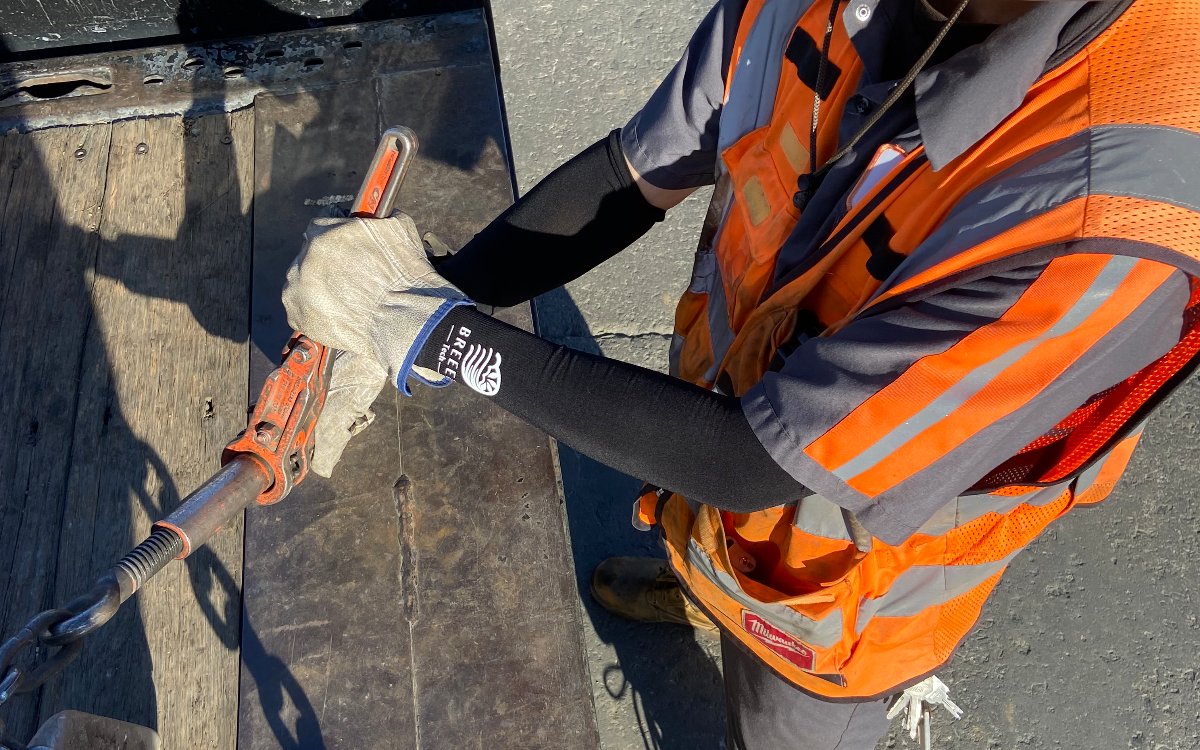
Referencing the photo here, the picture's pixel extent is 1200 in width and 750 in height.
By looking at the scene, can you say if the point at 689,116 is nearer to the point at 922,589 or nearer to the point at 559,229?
the point at 559,229

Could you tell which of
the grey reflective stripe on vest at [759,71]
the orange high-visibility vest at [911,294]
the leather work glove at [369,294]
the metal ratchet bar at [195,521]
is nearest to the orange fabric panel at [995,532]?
the orange high-visibility vest at [911,294]

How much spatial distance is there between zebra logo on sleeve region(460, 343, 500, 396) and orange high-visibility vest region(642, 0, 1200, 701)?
366 millimetres

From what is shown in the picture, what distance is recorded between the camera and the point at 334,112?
85.5 inches

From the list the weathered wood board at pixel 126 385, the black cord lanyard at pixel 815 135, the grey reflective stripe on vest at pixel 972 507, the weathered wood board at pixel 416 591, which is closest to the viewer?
the black cord lanyard at pixel 815 135

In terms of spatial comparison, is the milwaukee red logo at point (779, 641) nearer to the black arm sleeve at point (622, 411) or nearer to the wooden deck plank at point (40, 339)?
the black arm sleeve at point (622, 411)

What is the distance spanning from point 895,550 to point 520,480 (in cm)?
78

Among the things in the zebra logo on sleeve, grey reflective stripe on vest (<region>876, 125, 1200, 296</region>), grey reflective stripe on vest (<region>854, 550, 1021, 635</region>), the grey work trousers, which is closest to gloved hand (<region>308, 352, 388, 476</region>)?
the zebra logo on sleeve

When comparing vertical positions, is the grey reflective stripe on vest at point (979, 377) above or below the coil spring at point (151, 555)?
above

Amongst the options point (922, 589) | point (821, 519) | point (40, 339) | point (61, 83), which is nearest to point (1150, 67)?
point (821, 519)

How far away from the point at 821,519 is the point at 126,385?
1674 mm

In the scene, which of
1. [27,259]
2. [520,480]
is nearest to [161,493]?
[27,259]

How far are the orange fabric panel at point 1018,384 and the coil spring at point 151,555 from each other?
103 centimetres

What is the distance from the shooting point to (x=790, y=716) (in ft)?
5.22

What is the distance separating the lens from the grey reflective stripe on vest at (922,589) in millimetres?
1328
